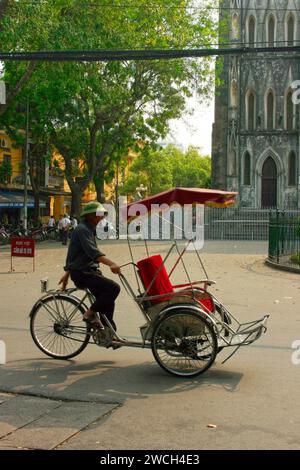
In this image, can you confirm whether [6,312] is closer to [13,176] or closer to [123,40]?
[123,40]

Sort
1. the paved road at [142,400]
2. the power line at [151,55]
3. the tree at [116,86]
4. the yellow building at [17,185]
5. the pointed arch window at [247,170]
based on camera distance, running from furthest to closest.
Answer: the yellow building at [17,185]
the pointed arch window at [247,170]
the tree at [116,86]
the power line at [151,55]
the paved road at [142,400]

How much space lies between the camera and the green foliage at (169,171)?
79.7 metres

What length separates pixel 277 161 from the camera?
4466 cm

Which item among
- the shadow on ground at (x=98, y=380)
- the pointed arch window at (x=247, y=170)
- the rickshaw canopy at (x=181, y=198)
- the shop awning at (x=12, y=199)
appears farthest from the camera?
the shop awning at (x=12, y=199)

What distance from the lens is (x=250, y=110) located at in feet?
149

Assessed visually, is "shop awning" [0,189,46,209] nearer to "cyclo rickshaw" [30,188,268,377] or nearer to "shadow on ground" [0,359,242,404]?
"cyclo rickshaw" [30,188,268,377]

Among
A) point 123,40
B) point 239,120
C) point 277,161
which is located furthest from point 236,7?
point 123,40

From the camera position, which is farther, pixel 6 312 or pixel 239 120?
pixel 239 120

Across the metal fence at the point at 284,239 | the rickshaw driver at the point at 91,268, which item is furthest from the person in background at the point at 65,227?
the rickshaw driver at the point at 91,268

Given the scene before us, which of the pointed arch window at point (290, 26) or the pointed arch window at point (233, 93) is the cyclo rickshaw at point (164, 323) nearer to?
the pointed arch window at point (233, 93)

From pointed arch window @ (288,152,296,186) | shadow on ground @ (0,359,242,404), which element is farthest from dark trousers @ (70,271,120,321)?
pointed arch window @ (288,152,296,186)

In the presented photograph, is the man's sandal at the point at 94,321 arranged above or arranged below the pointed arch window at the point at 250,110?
below

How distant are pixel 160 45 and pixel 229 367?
91.1 feet

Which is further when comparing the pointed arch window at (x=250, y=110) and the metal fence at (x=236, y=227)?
the pointed arch window at (x=250, y=110)
